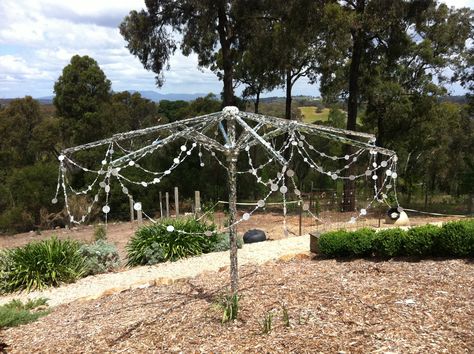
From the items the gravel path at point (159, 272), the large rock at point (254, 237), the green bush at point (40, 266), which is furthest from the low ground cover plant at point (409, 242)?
the green bush at point (40, 266)

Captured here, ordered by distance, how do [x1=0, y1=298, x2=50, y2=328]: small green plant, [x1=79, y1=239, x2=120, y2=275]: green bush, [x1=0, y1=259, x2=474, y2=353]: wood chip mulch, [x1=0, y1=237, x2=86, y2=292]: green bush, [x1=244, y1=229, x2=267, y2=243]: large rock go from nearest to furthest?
[x1=0, y1=259, x2=474, y2=353]: wood chip mulch < [x1=0, y1=298, x2=50, y2=328]: small green plant < [x1=0, y1=237, x2=86, y2=292]: green bush < [x1=79, y1=239, x2=120, y2=275]: green bush < [x1=244, y1=229, x2=267, y2=243]: large rock

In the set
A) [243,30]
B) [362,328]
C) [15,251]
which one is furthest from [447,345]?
[243,30]

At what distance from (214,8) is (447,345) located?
471 inches

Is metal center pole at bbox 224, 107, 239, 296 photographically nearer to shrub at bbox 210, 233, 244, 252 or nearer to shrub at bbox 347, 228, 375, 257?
shrub at bbox 347, 228, 375, 257

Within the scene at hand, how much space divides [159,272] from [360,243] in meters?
3.23

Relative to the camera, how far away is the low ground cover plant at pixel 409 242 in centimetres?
575

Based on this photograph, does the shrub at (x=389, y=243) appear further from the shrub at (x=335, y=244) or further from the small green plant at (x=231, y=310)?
the small green plant at (x=231, y=310)

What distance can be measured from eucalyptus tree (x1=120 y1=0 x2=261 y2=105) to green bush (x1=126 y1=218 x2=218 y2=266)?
689 centimetres

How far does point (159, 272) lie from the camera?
7.41 meters

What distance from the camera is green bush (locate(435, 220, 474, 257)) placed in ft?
18.7

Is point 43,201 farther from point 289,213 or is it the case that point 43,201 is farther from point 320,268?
point 320,268

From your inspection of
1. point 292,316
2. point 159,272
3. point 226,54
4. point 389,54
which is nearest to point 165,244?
point 159,272

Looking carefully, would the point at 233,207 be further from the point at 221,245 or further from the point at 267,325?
the point at 221,245

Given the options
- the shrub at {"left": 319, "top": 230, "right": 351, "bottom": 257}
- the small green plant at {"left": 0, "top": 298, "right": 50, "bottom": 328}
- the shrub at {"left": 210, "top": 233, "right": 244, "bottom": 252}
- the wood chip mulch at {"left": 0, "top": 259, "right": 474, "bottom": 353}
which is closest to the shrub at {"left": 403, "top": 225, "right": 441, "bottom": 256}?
the wood chip mulch at {"left": 0, "top": 259, "right": 474, "bottom": 353}
